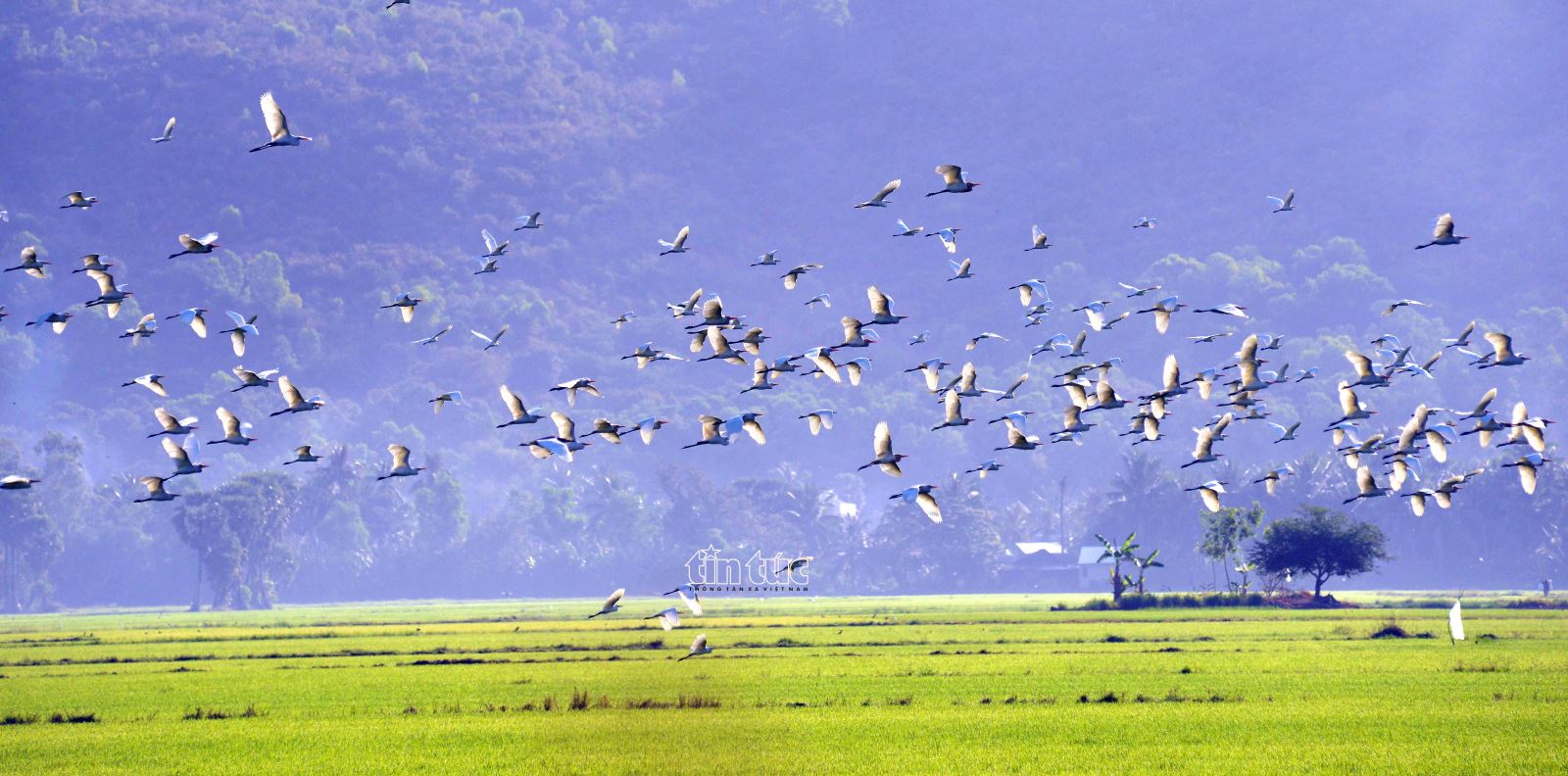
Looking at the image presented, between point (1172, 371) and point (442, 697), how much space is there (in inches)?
839

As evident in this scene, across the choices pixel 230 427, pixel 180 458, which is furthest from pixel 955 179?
pixel 180 458

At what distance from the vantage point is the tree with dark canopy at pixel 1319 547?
98125 mm

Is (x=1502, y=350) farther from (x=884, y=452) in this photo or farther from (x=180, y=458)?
(x=180, y=458)

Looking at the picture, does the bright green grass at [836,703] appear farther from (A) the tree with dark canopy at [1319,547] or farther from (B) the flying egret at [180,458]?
(A) the tree with dark canopy at [1319,547]

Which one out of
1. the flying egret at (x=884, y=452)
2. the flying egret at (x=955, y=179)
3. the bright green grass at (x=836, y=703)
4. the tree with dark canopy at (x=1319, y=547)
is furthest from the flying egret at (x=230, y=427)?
the tree with dark canopy at (x=1319, y=547)

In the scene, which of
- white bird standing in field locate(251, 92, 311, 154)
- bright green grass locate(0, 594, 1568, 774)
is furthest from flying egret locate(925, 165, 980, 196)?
white bird standing in field locate(251, 92, 311, 154)

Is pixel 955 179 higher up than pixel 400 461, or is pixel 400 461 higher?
pixel 955 179

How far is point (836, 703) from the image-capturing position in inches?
1713

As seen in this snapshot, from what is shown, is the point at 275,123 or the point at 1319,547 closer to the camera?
the point at 275,123

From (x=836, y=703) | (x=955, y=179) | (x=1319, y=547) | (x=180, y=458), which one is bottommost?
(x=836, y=703)

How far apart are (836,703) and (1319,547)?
6189 centimetres

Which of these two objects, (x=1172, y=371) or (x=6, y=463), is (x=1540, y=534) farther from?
(x=6, y=463)

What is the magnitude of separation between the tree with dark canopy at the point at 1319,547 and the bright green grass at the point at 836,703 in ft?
73.5

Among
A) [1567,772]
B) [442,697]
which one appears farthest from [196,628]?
[1567,772]
